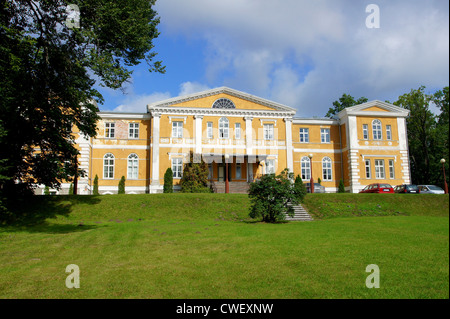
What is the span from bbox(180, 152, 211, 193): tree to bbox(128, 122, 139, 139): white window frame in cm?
710

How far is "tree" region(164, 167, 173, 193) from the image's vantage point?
32.1m

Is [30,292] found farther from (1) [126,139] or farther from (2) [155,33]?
(1) [126,139]

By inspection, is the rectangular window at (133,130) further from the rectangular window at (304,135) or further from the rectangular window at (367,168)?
the rectangular window at (367,168)

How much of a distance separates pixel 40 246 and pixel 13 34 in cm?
913

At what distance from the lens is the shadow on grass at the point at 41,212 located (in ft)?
55.8

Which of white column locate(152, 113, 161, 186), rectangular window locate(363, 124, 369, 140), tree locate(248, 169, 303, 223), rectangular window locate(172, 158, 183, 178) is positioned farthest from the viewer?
rectangular window locate(363, 124, 369, 140)

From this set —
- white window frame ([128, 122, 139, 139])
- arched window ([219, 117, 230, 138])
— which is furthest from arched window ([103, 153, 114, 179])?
arched window ([219, 117, 230, 138])

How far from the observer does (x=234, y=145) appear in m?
36.4

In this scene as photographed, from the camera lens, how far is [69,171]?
59.0 feet

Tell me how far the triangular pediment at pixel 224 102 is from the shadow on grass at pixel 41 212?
1570 cm

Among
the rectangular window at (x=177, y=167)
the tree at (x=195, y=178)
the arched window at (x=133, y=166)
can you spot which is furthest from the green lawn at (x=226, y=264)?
the arched window at (x=133, y=166)

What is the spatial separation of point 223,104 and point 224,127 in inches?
104

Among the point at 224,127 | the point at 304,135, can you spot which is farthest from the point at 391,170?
the point at 224,127

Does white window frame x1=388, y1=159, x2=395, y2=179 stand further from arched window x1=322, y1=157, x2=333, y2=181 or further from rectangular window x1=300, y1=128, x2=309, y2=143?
rectangular window x1=300, y1=128, x2=309, y2=143
